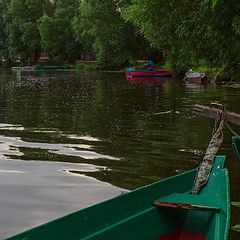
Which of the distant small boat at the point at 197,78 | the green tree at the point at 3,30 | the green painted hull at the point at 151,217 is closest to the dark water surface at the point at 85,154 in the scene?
the green painted hull at the point at 151,217

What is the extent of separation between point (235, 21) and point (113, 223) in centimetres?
1178

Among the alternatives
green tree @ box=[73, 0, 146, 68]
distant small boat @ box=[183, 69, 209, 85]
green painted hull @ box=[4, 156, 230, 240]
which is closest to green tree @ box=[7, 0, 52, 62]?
green tree @ box=[73, 0, 146, 68]

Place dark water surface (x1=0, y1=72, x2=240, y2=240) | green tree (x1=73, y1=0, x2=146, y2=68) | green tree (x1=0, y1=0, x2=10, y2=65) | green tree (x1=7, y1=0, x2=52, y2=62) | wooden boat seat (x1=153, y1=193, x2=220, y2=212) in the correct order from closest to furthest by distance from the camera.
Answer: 1. wooden boat seat (x1=153, y1=193, x2=220, y2=212)
2. dark water surface (x1=0, y1=72, x2=240, y2=240)
3. green tree (x1=73, y1=0, x2=146, y2=68)
4. green tree (x1=7, y1=0, x2=52, y2=62)
5. green tree (x1=0, y1=0, x2=10, y2=65)

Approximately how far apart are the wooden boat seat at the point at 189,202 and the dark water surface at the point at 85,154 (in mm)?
1191

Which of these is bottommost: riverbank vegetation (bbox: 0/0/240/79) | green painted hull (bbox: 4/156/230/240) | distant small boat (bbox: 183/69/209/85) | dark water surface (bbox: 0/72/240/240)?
dark water surface (bbox: 0/72/240/240)

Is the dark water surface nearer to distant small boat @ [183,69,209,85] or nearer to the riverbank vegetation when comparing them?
the riverbank vegetation

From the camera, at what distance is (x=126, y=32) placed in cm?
6047

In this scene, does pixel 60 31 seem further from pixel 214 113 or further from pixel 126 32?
pixel 214 113

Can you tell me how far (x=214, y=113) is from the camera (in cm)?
847

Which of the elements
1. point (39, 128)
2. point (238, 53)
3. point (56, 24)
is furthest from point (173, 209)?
point (56, 24)

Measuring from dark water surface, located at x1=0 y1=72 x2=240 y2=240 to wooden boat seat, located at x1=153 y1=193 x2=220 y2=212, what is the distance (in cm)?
119

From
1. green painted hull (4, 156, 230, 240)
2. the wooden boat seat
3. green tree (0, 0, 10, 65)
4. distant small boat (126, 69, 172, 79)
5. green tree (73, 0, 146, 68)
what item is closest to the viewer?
green painted hull (4, 156, 230, 240)

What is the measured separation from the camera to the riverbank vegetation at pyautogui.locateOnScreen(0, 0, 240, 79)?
17.1m

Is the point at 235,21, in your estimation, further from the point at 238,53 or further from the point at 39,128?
the point at 39,128
